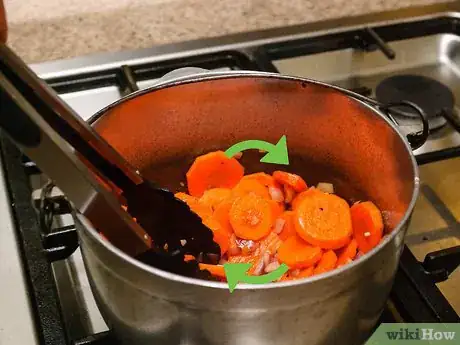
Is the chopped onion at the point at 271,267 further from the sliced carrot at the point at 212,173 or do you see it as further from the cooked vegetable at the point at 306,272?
the sliced carrot at the point at 212,173

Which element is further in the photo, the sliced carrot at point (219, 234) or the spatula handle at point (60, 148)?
the sliced carrot at point (219, 234)

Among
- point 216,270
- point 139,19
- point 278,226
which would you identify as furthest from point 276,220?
point 139,19

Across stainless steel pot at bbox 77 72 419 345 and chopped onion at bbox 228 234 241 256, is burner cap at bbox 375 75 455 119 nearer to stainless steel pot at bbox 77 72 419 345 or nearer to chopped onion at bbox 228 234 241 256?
stainless steel pot at bbox 77 72 419 345

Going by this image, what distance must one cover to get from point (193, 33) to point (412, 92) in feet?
1.07

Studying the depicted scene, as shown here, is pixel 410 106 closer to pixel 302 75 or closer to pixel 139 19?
pixel 302 75

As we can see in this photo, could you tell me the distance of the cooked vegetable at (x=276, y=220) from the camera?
60cm

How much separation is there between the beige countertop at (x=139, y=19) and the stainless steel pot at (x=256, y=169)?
0.34 m

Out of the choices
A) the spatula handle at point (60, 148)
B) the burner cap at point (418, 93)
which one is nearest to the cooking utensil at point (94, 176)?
the spatula handle at point (60, 148)

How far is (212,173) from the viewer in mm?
694

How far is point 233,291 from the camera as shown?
429mm

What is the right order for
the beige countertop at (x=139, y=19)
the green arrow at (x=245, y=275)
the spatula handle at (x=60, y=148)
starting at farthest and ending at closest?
the beige countertop at (x=139, y=19)
the green arrow at (x=245, y=275)
the spatula handle at (x=60, y=148)

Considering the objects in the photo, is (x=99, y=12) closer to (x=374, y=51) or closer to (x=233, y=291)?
(x=374, y=51)

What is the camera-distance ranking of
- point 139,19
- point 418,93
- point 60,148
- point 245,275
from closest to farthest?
1. point 60,148
2. point 245,275
3. point 418,93
4. point 139,19

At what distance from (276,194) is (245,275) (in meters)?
0.16
